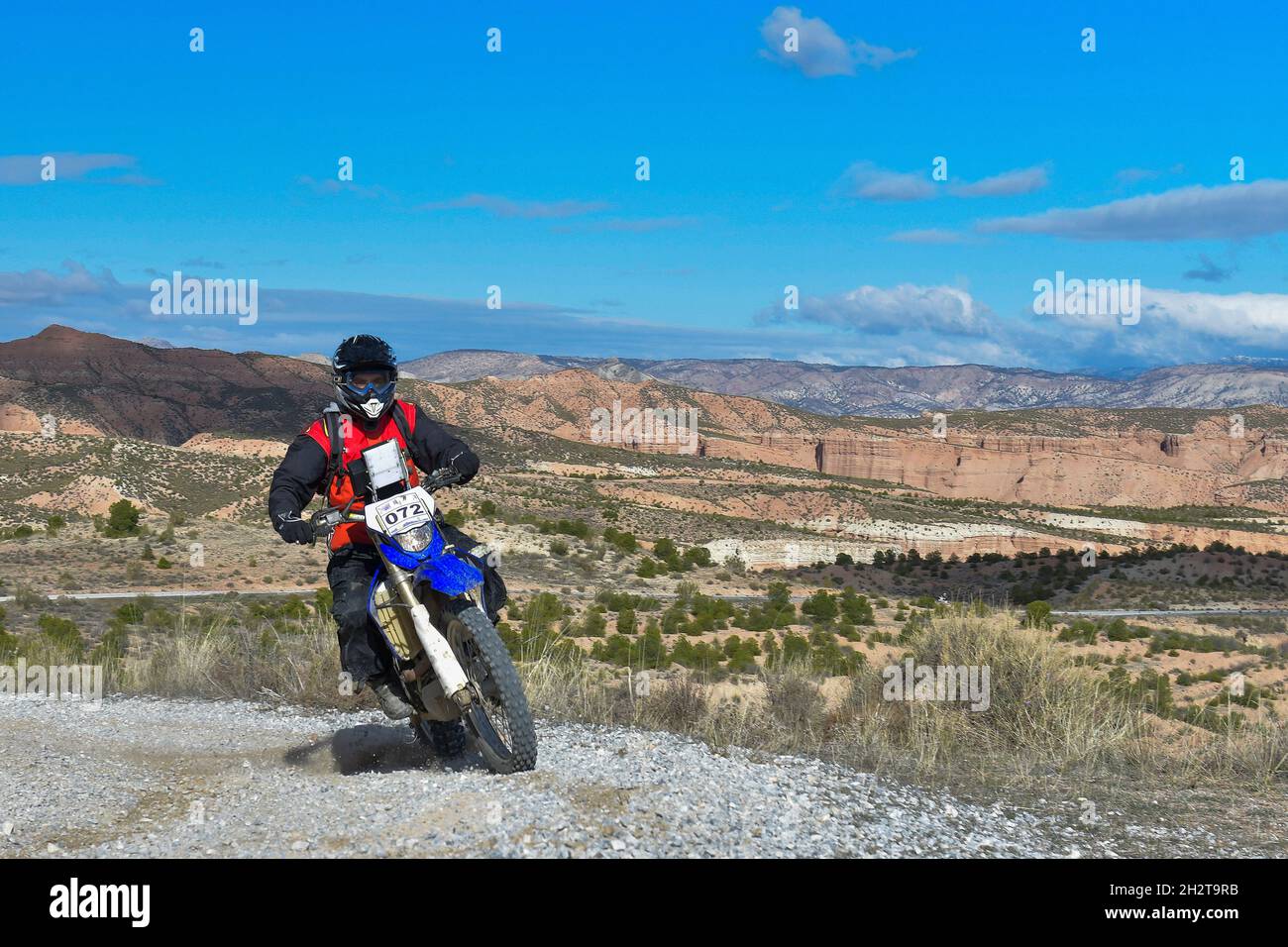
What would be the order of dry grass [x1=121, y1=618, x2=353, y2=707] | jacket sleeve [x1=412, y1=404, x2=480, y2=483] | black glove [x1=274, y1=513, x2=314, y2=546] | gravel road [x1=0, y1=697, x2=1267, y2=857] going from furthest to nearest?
dry grass [x1=121, y1=618, x2=353, y2=707]
jacket sleeve [x1=412, y1=404, x2=480, y2=483]
black glove [x1=274, y1=513, x2=314, y2=546]
gravel road [x1=0, y1=697, x2=1267, y2=857]

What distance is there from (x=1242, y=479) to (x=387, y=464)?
13292 centimetres

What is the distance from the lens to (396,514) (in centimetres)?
719

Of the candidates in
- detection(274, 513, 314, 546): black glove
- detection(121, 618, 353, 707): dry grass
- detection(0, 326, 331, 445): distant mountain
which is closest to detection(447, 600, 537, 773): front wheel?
detection(274, 513, 314, 546): black glove

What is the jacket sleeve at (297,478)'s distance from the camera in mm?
7320

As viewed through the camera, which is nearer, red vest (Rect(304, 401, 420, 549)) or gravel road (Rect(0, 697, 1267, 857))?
gravel road (Rect(0, 697, 1267, 857))

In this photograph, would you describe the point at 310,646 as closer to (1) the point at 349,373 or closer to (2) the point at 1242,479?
(1) the point at 349,373

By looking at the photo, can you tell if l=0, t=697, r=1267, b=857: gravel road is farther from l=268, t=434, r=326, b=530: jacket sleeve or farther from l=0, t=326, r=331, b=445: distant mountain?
l=0, t=326, r=331, b=445: distant mountain

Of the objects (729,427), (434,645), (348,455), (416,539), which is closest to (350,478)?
(348,455)

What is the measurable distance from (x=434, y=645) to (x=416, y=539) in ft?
2.08

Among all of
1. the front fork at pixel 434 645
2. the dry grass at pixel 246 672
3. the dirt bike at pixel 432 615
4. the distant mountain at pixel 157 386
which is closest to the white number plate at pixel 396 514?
the dirt bike at pixel 432 615

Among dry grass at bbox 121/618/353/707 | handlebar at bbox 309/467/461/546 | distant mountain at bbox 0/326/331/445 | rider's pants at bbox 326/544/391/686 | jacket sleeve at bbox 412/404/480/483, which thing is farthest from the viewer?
distant mountain at bbox 0/326/331/445

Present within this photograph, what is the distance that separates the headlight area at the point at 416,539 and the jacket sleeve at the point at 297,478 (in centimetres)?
67

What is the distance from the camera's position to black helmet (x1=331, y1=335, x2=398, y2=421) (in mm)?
7613
